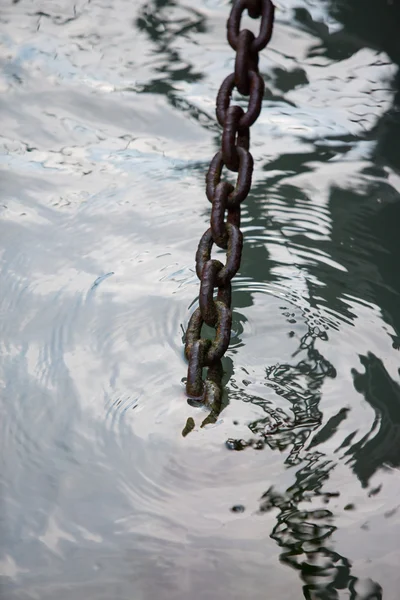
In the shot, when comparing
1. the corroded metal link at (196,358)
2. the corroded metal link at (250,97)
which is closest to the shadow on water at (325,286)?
the corroded metal link at (196,358)

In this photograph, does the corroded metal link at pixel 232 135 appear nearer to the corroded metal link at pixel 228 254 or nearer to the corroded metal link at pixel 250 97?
the corroded metal link at pixel 250 97

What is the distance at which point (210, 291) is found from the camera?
1.56 metres

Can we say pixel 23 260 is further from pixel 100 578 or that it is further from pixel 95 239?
pixel 100 578

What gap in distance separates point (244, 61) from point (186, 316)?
0.93m

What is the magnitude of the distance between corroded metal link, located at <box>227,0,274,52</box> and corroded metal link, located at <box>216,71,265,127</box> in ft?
0.20

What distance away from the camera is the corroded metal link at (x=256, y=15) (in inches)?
56.6

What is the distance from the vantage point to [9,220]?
2.67 meters

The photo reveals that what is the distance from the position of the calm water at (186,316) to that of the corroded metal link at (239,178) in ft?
1.98

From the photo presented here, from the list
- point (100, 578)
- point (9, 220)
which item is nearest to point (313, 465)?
point (100, 578)

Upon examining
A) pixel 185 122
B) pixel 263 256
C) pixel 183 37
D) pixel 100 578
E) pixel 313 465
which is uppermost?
pixel 183 37

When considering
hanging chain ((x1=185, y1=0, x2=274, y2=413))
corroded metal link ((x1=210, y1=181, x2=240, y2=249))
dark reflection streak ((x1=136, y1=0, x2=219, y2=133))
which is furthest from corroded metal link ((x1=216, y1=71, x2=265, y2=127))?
dark reflection streak ((x1=136, y1=0, x2=219, y2=133))

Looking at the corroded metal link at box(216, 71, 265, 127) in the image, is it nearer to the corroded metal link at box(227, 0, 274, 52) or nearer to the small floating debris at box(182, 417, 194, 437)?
the corroded metal link at box(227, 0, 274, 52)

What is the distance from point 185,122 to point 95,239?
36.6 inches

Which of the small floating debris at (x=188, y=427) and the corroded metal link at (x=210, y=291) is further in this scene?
the small floating debris at (x=188, y=427)
